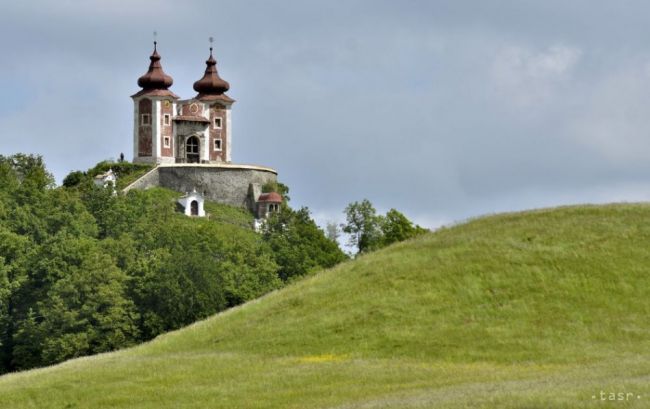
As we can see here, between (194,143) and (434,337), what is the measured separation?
410 feet

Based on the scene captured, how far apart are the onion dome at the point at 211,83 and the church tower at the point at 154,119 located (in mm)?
5190

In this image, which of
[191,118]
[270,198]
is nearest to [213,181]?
[270,198]

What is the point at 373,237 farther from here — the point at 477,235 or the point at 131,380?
the point at 131,380

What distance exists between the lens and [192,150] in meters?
189

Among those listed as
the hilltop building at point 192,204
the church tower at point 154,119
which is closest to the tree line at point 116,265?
the hilltop building at point 192,204

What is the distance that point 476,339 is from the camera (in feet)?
217

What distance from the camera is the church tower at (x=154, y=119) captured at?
185375mm

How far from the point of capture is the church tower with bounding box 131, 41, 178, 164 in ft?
608

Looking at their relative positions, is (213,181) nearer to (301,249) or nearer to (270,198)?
(270,198)

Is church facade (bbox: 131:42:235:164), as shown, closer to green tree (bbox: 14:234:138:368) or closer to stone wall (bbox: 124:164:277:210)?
stone wall (bbox: 124:164:277:210)

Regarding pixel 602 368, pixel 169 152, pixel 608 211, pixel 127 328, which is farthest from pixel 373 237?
pixel 602 368

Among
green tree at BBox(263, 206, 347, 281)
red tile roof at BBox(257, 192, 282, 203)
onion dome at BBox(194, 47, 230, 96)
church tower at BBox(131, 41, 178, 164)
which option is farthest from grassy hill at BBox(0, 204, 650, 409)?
onion dome at BBox(194, 47, 230, 96)

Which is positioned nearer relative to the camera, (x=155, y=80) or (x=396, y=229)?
(x=396, y=229)

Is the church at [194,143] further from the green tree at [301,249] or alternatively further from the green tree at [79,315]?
the green tree at [79,315]
